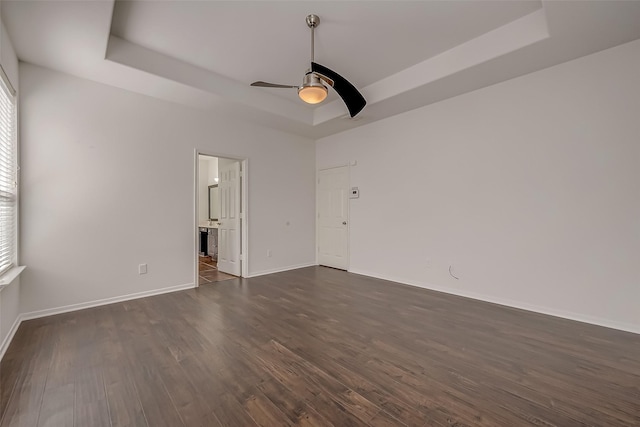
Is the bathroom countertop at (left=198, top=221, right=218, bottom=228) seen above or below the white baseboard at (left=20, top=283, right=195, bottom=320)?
above

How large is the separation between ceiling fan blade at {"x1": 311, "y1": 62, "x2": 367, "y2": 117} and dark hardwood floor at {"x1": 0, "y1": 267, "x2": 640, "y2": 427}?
2.52 meters

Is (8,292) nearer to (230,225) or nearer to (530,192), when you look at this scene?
(230,225)

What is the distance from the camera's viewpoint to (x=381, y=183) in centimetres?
494

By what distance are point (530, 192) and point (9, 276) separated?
5.44m

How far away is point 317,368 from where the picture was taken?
82.7 inches

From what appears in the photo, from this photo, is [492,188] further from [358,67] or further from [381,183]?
[358,67]

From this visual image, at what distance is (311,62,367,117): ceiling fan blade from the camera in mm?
2856

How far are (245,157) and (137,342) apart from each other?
3.25m

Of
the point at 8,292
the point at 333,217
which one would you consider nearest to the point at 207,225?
the point at 333,217

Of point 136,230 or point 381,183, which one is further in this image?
point 381,183

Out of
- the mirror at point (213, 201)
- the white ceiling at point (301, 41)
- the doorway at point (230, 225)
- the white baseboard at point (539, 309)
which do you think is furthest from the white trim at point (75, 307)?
the mirror at point (213, 201)

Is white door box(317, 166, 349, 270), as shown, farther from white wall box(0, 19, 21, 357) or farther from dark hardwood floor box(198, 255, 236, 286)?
white wall box(0, 19, 21, 357)

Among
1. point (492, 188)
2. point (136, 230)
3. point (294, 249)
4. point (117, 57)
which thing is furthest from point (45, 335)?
point (492, 188)

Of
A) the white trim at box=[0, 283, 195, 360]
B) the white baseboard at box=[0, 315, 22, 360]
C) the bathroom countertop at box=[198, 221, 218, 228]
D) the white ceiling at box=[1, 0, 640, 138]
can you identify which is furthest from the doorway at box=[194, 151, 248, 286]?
the white baseboard at box=[0, 315, 22, 360]
